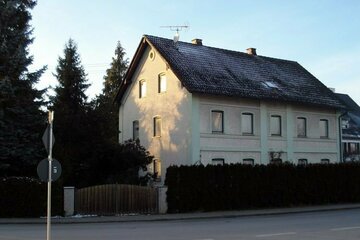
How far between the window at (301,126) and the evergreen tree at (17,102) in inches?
758

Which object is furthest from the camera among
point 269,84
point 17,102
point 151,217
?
point 269,84

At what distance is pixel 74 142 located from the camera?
1224 inches

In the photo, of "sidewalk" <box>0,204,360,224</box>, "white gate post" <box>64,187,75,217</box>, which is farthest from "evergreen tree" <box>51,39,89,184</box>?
"sidewalk" <box>0,204,360,224</box>

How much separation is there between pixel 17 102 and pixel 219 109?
13.1 metres

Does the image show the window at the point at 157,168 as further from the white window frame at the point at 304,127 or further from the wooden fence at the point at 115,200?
the white window frame at the point at 304,127

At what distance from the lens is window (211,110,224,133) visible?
34469 mm

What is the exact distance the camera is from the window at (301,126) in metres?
39.3

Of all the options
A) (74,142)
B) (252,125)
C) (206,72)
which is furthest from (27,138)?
(252,125)

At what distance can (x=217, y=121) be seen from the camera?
114 ft

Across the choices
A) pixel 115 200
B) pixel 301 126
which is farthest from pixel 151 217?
pixel 301 126

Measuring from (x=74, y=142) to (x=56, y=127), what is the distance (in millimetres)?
1446

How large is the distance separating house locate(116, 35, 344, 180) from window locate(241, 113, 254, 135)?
0.23 ft

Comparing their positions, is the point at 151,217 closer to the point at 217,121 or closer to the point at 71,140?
the point at 71,140

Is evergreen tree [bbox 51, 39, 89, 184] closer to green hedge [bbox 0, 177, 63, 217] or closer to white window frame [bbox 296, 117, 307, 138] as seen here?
green hedge [bbox 0, 177, 63, 217]
